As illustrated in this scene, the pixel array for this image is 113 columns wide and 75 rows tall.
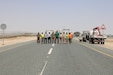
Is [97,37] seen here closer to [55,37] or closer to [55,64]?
[55,37]

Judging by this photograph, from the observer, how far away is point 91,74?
451 inches

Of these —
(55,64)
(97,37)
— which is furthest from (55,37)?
(55,64)

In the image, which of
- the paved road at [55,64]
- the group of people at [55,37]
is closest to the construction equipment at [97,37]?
the group of people at [55,37]

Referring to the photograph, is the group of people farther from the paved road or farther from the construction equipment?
the paved road

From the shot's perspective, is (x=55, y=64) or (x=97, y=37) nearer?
(x=55, y=64)

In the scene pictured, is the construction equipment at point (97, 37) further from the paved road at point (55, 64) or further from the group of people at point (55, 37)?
the paved road at point (55, 64)

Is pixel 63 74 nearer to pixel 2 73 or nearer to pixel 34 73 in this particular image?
pixel 34 73

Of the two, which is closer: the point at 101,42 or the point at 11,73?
the point at 11,73

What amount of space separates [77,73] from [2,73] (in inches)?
114

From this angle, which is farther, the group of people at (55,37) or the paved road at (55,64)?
the group of people at (55,37)

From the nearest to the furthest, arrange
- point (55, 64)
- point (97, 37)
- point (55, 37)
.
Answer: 1. point (55, 64)
2. point (55, 37)
3. point (97, 37)

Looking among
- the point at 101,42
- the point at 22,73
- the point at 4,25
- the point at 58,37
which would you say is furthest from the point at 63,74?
the point at 101,42

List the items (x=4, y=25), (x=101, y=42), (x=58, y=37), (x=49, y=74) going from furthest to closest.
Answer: (x=101, y=42), (x=58, y=37), (x=4, y=25), (x=49, y=74)

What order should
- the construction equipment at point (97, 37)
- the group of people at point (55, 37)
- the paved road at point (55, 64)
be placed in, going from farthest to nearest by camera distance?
the construction equipment at point (97, 37), the group of people at point (55, 37), the paved road at point (55, 64)
